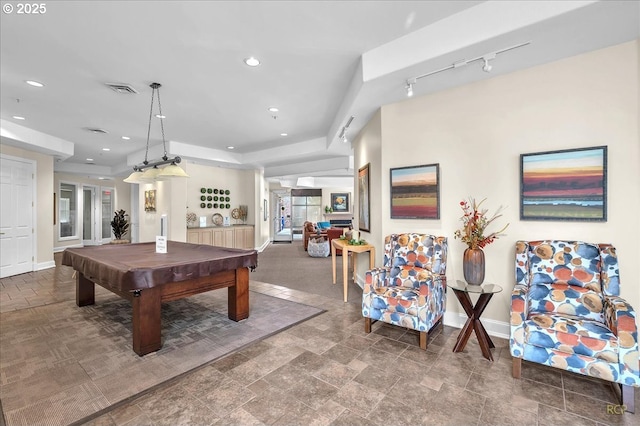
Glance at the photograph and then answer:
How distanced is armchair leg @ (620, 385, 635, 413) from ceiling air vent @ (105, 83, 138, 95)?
5.64 m

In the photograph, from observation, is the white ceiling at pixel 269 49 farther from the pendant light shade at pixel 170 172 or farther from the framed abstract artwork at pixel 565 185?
the pendant light shade at pixel 170 172

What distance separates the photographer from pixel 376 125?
4176 mm

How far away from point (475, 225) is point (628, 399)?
1.54 m

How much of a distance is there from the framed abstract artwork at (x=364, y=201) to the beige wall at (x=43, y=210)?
722 centimetres

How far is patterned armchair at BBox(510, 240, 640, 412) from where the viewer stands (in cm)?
193

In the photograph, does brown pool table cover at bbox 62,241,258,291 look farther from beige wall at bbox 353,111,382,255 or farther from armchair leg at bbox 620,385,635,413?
armchair leg at bbox 620,385,635,413

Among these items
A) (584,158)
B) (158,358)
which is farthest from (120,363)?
(584,158)

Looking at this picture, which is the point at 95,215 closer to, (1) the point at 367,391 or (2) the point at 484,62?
(1) the point at 367,391

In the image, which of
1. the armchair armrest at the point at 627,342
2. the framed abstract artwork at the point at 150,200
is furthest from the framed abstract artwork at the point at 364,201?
the framed abstract artwork at the point at 150,200

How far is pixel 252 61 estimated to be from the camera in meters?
3.17

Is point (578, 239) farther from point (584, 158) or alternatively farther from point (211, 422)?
point (211, 422)

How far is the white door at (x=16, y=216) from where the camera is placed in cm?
579

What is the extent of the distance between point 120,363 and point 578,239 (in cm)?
430

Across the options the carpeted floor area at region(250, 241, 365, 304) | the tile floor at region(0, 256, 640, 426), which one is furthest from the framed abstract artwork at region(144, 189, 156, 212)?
the tile floor at region(0, 256, 640, 426)
